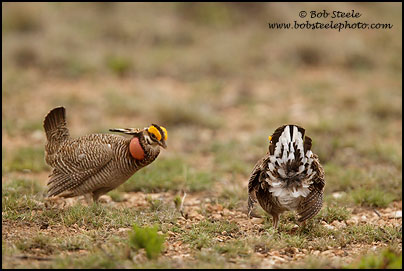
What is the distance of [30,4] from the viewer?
14969 millimetres

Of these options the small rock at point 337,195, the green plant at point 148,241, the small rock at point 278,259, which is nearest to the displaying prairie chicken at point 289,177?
the small rock at point 278,259

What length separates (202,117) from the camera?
9984mm

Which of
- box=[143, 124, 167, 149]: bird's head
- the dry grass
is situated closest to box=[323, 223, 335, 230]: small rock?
the dry grass

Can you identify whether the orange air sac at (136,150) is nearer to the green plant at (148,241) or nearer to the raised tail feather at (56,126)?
the raised tail feather at (56,126)

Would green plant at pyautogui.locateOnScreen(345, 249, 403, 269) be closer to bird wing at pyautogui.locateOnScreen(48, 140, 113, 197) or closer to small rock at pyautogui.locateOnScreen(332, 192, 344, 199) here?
small rock at pyautogui.locateOnScreen(332, 192, 344, 199)

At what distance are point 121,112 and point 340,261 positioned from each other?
672cm

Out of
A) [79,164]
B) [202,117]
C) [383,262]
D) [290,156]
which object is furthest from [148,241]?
[202,117]

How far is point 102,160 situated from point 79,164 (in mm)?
270

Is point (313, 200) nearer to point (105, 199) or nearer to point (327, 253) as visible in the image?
point (327, 253)

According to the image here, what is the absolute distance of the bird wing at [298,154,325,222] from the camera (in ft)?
16.9

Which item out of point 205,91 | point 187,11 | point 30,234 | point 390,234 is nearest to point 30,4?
point 187,11

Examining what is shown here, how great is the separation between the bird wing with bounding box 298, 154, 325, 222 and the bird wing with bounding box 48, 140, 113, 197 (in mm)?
2042

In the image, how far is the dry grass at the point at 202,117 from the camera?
4824 mm

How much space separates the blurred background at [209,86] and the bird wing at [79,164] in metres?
0.95
